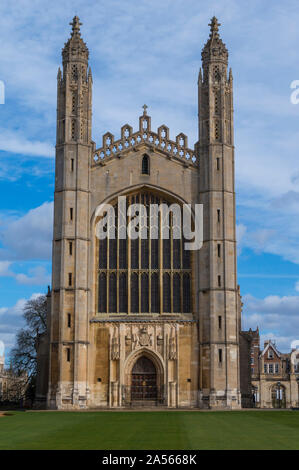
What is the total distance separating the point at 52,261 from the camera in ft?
149

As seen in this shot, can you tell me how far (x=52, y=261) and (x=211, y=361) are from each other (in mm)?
11384

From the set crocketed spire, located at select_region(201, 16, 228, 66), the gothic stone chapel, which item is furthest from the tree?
crocketed spire, located at select_region(201, 16, 228, 66)

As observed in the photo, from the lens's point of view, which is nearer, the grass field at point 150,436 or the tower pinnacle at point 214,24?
the grass field at point 150,436

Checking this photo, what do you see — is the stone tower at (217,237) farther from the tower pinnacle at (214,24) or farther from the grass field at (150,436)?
the grass field at (150,436)

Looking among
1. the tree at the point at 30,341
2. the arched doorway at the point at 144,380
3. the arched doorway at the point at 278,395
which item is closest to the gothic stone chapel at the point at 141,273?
the arched doorway at the point at 144,380

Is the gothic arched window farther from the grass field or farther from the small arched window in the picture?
the grass field

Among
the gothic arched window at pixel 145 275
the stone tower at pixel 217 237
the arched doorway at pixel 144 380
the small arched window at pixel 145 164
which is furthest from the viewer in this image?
the small arched window at pixel 145 164

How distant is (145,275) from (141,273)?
0.92 feet

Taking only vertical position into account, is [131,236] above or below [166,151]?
below

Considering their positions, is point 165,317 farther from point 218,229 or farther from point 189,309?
point 218,229

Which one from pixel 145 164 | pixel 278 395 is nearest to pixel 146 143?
pixel 145 164

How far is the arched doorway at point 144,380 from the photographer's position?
4459 centimetres

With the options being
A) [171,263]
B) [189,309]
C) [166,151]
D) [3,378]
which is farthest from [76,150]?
[3,378]
